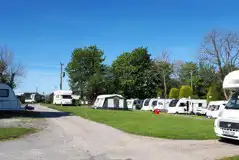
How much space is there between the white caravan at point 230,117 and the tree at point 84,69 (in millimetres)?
52738

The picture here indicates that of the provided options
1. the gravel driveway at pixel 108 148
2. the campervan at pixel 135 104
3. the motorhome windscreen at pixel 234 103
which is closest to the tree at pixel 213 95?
the campervan at pixel 135 104

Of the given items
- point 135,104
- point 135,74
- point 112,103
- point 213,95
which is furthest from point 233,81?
point 135,74

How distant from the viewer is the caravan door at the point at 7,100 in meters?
20.6

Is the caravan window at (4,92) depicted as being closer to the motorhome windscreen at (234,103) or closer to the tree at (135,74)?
the motorhome windscreen at (234,103)

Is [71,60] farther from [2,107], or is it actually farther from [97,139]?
[97,139]

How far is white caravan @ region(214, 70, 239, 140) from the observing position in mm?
10367

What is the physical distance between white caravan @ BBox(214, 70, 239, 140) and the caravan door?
14.4 m

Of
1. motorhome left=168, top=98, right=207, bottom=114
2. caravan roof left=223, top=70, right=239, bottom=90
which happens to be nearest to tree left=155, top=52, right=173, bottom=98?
motorhome left=168, top=98, right=207, bottom=114

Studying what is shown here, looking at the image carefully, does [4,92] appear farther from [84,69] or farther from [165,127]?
[84,69]

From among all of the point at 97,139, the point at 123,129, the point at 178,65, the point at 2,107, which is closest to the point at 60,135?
the point at 97,139

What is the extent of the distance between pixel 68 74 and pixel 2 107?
51309 mm

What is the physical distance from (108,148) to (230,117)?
437cm

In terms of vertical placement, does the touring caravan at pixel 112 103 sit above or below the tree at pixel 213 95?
below

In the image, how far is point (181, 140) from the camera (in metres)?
11.3
